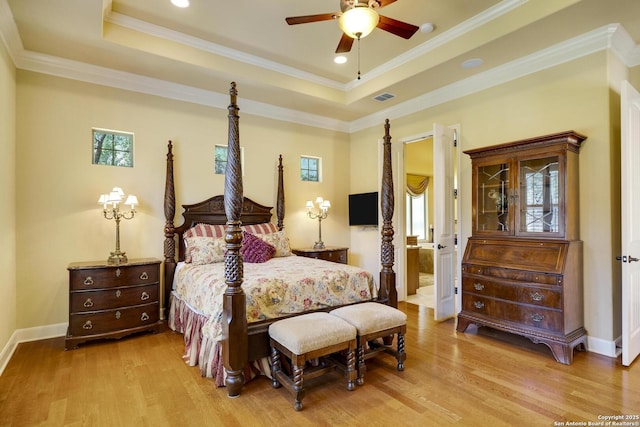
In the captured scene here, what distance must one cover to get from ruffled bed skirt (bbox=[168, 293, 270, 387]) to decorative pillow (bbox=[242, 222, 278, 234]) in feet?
4.53

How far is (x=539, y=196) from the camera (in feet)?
11.4

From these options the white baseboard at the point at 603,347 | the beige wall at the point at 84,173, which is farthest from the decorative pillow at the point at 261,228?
the white baseboard at the point at 603,347

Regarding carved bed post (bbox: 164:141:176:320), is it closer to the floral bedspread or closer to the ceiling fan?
the floral bedspread

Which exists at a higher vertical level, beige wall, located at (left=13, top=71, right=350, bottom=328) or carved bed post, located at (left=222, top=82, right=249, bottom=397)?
beige wall, located at (left=13, top=71, right=350, bottom=328)

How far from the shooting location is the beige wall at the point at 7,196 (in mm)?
2982

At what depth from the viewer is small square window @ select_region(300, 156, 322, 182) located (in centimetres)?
571

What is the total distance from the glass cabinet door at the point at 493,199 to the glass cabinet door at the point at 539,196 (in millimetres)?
148

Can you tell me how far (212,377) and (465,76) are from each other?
14.4 ft

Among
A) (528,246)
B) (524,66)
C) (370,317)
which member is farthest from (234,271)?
(524,66)

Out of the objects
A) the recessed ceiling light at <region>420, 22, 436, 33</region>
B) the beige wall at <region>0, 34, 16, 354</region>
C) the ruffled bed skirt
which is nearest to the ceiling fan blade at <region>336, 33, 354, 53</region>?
the recessed ceiling light at <region>420, 22, 436, 33</region>

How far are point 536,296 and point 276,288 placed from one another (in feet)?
8.24

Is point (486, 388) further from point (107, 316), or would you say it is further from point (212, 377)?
point (107, 316)

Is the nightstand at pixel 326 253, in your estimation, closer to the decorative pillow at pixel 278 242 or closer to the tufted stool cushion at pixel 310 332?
the decorative pillow at pixel 278 242

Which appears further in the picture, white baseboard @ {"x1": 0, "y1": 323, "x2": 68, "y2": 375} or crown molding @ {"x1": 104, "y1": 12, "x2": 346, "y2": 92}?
crown molding @ {"x1": 104, "y1": 12, "x2": 346, "y2": 92}
